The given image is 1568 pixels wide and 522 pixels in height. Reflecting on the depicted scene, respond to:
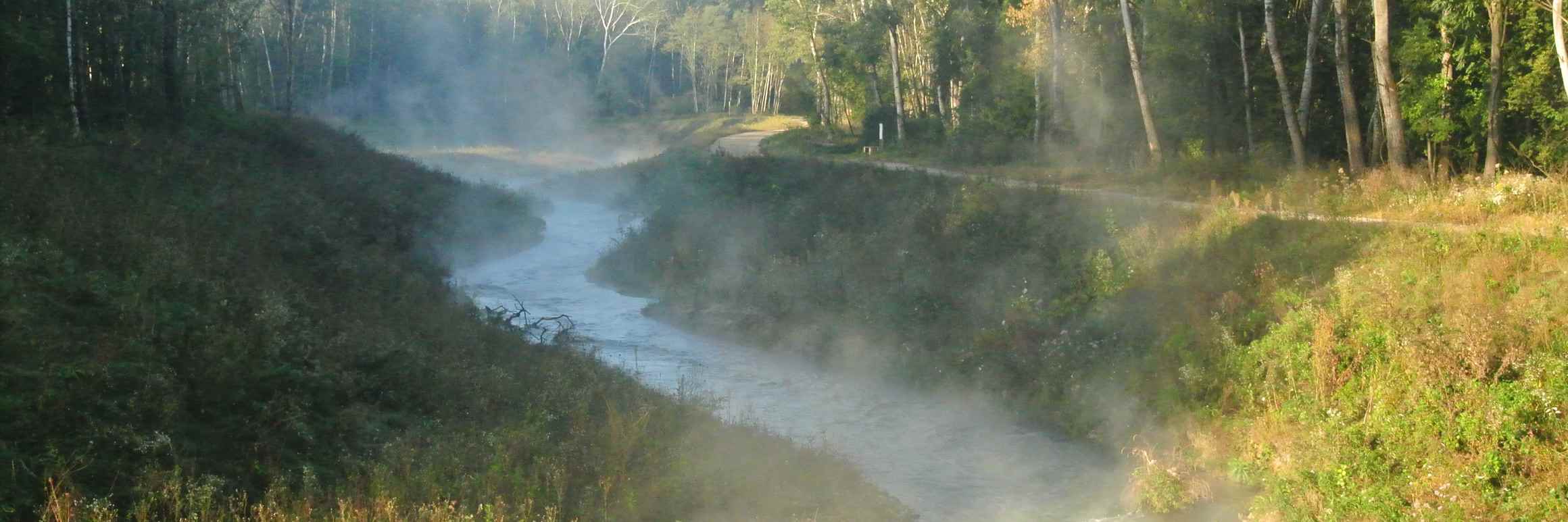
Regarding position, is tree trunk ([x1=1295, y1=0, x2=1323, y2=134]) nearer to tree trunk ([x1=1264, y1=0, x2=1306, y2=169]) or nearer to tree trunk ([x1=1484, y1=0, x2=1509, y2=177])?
tree trunk ([x1=1264, y1=0, x2=1306, y2=169])

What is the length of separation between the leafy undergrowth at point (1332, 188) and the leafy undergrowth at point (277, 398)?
1022 cm

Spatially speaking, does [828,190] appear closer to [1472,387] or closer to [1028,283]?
[1028,283]

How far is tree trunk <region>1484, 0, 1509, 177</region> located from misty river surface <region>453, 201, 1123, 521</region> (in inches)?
402

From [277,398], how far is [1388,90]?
2011 centimetres

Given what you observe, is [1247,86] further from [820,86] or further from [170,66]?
[820,86]

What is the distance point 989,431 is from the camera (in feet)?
60.4

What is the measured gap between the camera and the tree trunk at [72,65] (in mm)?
23734

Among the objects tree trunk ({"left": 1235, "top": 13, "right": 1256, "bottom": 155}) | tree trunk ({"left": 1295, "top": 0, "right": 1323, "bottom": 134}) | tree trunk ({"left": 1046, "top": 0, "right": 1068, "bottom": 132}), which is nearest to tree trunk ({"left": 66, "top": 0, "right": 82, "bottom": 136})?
tree trunk ({"left": 1046, "top": 0, "right": 1068, "bottom": 132})

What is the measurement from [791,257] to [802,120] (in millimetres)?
47162

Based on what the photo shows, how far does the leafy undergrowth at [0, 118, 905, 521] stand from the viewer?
954cm

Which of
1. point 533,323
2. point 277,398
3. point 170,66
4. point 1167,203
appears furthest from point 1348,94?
point 170,66

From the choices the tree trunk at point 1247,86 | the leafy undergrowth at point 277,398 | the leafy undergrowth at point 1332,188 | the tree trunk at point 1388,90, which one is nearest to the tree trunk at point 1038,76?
the leafy undergrowth at point 1332,188

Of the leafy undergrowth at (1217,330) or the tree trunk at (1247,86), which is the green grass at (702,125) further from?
the tree trunk at (1247,86)

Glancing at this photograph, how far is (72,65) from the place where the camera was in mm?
24578
